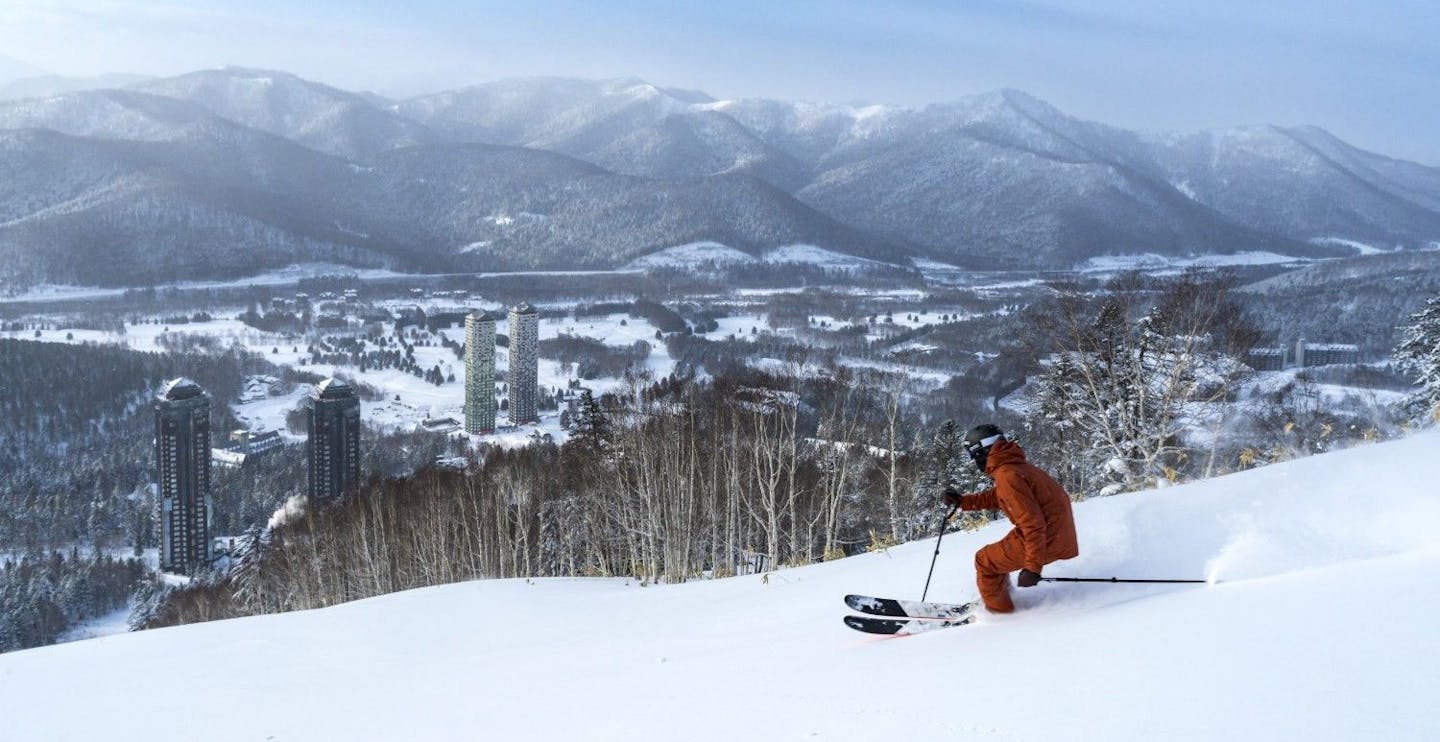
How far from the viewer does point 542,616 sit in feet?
23.8

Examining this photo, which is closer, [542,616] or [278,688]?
[278,688]

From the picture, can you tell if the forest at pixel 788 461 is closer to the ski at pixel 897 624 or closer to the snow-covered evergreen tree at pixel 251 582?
the snow-covered evergreen tree at pixel 251 582

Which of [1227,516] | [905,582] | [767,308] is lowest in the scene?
[767,308]

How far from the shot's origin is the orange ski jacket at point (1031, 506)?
14.0 feet

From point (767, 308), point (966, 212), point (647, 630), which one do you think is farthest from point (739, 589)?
point (966, 212)

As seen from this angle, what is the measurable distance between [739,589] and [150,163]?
190 meters

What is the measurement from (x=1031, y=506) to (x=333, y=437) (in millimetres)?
48756

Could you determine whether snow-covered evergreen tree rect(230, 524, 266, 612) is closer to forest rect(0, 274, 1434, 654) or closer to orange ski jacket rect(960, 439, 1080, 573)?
forest rect(0, 274, 1434, 654)

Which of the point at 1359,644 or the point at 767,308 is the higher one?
the point at 1359,644

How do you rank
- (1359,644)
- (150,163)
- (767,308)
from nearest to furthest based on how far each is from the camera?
1. (1359,644)
2. (767,308)
3. (150,163)

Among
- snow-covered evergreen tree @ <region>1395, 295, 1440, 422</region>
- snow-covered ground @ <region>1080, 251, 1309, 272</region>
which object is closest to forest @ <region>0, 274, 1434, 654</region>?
snow-covered evergreen tree @ <region>1395, 295, 1440, 422</region>

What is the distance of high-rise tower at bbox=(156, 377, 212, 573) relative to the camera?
46719 millimetres

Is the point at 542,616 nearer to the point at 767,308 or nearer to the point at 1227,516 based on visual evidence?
the point at 1227,516

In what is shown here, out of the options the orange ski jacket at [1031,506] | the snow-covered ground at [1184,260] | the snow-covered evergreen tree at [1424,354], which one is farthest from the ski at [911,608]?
the snow-covered ground at [1184,260]
